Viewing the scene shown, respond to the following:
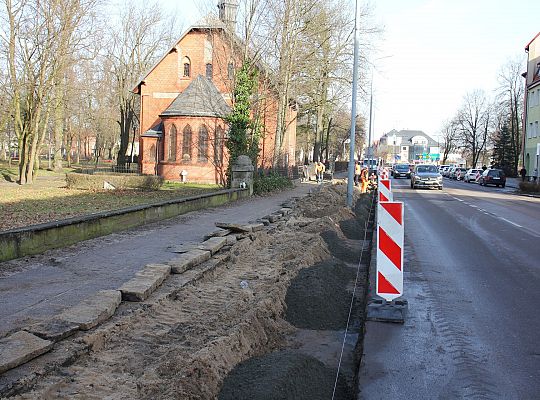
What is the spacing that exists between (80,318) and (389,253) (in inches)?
134

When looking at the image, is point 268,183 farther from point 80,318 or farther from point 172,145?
point 80,318

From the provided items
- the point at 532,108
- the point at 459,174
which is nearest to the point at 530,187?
the point at 532,108

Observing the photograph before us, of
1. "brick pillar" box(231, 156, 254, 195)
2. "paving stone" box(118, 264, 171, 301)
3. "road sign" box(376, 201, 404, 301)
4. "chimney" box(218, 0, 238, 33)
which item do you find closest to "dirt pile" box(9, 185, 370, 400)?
"paving stone" box(118, 264, 171, 301)

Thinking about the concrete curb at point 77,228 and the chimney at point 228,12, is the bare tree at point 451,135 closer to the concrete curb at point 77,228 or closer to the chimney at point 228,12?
the chimney at point 228,12

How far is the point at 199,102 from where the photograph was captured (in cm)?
3769

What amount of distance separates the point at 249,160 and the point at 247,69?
14.7 feet

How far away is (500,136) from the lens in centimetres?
7888

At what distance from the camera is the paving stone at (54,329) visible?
502 centimetres

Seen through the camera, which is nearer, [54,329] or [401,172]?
[54,329]

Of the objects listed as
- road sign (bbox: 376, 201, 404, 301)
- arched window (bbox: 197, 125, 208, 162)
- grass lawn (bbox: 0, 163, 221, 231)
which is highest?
arched window (bbox: 197, 125, 208, 162)

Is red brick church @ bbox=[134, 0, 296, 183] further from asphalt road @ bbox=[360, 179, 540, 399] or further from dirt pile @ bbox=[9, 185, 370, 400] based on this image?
dirt pile @ bbox=[9, 185, 370, 400]

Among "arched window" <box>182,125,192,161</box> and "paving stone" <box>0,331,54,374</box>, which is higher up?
"arched window" <box>182,125,192,161</box>

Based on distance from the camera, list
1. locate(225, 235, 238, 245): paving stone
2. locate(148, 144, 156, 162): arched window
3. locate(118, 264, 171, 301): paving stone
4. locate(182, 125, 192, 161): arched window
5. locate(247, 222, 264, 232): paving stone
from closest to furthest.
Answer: locate(118, 264, 171, 301): paving stone → locate(225, 235, 238, 245): paving stone → locate(247, 222, 264, 232): paving stone → locate(182, 125, 192, 161): arched window → locate(148, 144, 156, 162): arched window

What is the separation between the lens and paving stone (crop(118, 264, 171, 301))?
6.70 metres
